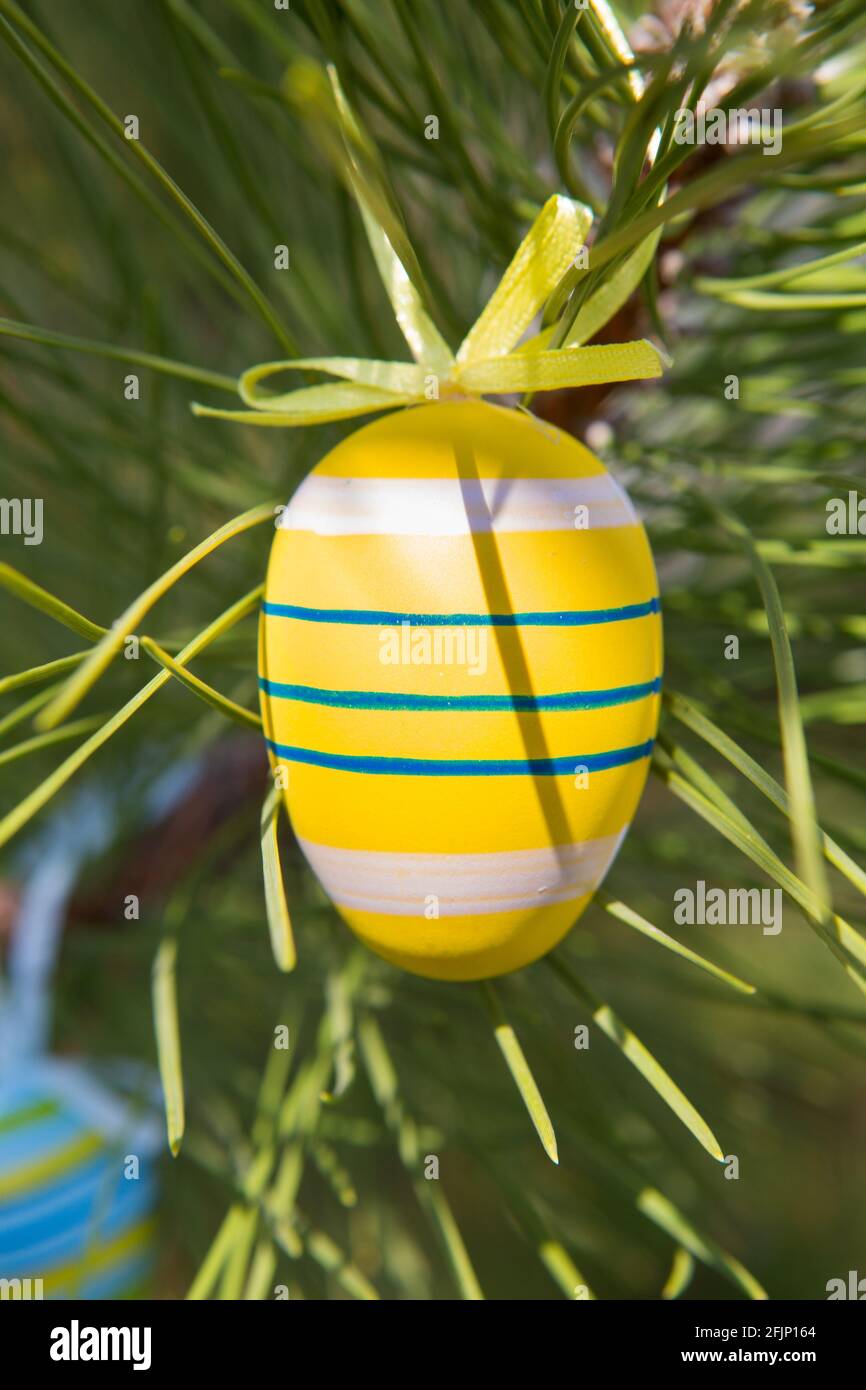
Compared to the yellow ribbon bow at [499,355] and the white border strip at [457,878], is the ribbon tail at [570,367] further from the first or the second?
the white border strip at [457,878]

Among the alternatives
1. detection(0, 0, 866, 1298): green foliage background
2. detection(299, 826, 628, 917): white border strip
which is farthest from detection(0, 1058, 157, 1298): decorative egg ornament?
detection(299, 826, 628, 917): white border strip

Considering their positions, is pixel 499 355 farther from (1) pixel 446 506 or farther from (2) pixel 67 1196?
(2) pixel 67 1196

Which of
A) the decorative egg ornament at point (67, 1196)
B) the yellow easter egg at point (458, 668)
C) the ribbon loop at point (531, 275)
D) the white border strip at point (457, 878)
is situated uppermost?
the ribbon loop at point (531, 275)

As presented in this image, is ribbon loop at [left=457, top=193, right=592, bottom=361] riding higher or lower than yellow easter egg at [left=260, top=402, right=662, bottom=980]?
higher

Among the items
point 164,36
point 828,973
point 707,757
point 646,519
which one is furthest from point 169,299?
point 828,973

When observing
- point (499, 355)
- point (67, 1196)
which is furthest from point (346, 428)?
point (67, 1196)

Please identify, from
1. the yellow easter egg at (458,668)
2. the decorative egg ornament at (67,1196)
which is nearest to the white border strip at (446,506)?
the yellow easter egg at (458,668)

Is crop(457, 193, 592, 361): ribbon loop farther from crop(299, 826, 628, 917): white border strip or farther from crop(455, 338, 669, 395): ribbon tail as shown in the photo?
crop(299, 826, 628, 917): white border strip
